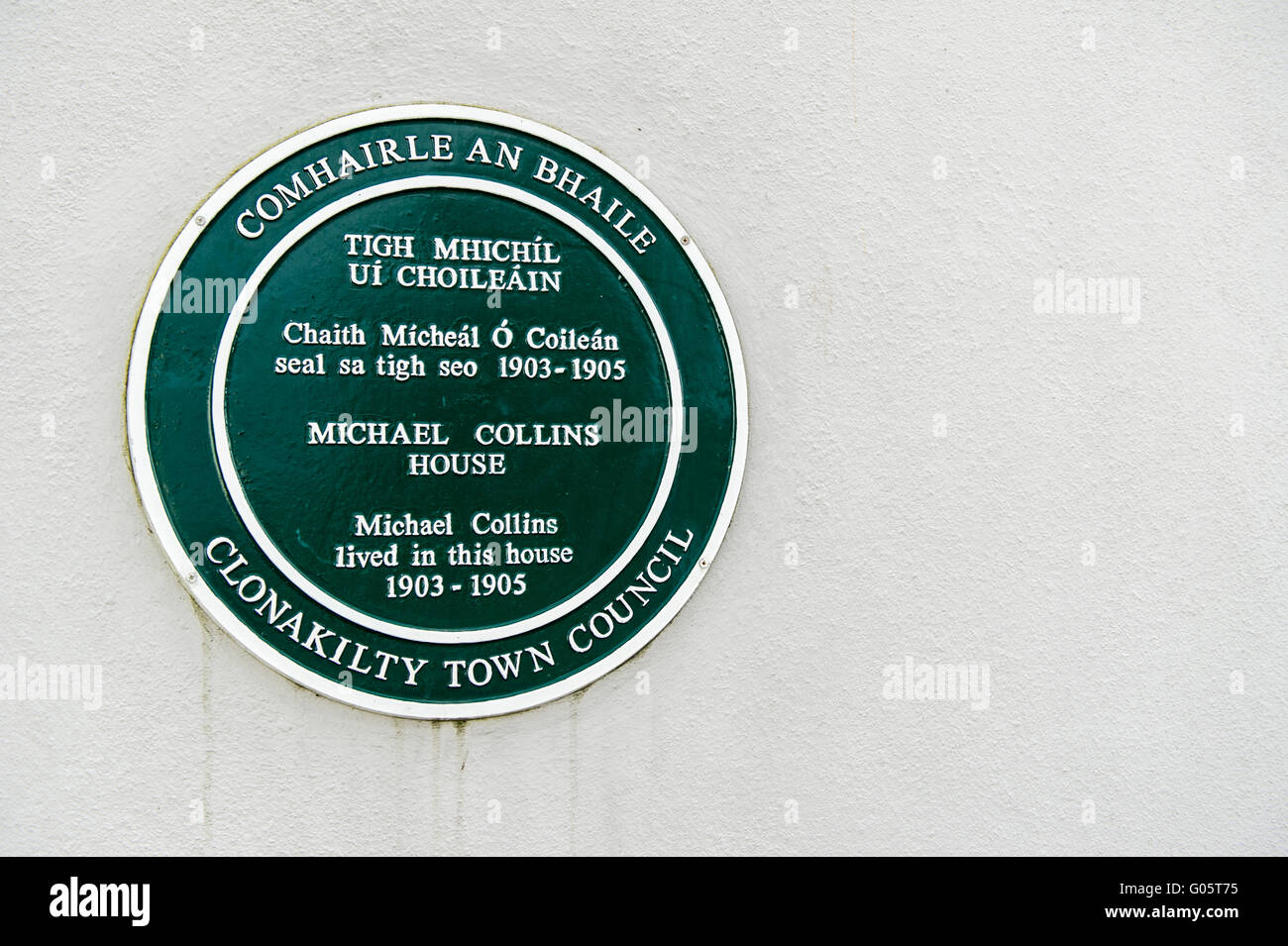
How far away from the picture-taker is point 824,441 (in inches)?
119

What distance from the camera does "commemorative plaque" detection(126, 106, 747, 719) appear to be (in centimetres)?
265

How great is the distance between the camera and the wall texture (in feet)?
8.70

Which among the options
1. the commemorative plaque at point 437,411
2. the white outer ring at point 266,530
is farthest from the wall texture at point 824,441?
the white outer ring at point 266,530

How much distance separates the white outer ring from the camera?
2650mm

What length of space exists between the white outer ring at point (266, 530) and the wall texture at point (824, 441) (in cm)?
25

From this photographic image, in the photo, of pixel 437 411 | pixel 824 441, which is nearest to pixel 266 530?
pixel 437 411

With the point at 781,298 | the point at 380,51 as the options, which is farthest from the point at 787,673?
the point at 380,51

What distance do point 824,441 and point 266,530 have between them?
5.35 feet

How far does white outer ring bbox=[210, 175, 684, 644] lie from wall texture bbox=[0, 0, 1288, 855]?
0.25m

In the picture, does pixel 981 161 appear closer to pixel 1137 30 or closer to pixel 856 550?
pixel 1137 30

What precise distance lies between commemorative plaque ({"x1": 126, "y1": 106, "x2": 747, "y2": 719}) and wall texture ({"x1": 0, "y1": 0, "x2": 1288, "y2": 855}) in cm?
11

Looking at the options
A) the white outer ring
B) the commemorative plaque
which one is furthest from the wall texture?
the white outer ring

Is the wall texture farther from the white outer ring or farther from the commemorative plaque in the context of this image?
the white outer ring

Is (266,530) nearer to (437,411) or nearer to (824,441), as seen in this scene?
(437,411)
